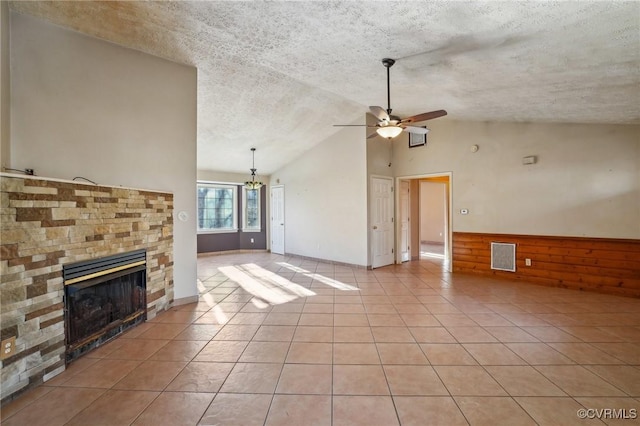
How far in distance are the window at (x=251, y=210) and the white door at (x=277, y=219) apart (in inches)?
22.0

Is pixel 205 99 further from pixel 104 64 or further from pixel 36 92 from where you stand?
pixel 36 92

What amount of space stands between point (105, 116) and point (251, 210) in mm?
6026

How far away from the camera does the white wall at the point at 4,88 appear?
8.00 ft

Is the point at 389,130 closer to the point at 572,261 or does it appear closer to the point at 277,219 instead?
the point at 572,261

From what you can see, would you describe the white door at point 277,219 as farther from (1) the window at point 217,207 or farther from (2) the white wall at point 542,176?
(2) the white wall at point 542,176

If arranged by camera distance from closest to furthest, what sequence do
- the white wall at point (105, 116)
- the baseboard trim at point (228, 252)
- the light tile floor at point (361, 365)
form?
the light tile floor at point (361, 365) < the white wall at point (105, 116) < the baseboard trim at point (228, 252)

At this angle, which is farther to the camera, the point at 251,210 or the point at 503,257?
the point at 251,210

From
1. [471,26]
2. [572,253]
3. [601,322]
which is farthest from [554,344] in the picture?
[471,26]

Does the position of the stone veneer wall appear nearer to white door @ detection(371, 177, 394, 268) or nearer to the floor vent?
white door @ detection(371, 177, 394, 268)

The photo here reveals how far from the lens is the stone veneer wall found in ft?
6.63

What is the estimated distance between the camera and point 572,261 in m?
4.67

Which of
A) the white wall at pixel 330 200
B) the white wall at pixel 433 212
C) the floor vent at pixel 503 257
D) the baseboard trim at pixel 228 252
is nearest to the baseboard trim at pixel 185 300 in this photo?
the white wall at pixel 330 200

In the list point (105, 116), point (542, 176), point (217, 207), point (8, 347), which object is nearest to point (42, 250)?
point (8, 347)

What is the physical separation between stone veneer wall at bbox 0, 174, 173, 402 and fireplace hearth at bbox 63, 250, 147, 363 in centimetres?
10
